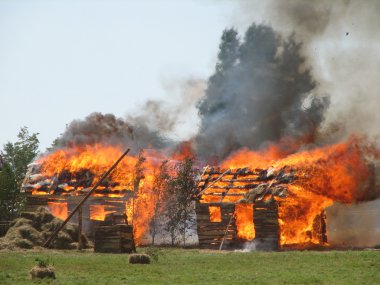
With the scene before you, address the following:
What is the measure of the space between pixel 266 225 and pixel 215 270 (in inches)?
544

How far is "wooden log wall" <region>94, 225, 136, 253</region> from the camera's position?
33.5 metres

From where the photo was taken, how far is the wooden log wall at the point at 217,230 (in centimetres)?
3783

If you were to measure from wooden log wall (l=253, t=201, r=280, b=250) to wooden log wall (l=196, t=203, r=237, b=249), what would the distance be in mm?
2208

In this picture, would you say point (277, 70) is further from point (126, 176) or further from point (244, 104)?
point (126, 176)

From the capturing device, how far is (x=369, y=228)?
41.3 m

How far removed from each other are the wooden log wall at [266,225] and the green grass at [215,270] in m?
6.38

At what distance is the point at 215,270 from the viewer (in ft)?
73.2

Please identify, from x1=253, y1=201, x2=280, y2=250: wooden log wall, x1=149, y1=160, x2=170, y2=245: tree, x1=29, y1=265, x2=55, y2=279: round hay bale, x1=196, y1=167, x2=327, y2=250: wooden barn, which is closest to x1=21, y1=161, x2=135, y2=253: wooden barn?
x1=149, y1=160, x2=170, y2=245: tree

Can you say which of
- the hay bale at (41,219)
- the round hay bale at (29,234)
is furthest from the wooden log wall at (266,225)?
the round hay bale at (29,234)

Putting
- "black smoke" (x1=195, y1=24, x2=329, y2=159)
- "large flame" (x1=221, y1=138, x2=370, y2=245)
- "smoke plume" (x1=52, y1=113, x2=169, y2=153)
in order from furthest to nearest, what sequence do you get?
1. "black smoke" (x1=195, y1=24, x2=329, y2=159)
2. "smoke plume" (x1=52, y1=113, x2=169, y2=153)
3. "large flame" (x1=221, y1=138, x2=370, y2=245)

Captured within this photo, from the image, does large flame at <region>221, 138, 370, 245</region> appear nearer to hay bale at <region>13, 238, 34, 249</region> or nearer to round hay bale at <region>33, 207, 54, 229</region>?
round hay bale at <region>33, 207, 54, 229</region>

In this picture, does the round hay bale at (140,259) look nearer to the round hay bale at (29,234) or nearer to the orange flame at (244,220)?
the round hay bale at (29,234)

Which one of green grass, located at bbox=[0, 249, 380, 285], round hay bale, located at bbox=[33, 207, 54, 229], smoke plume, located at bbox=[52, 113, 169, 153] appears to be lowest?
green grass, located at bbox=[0, 249, 380, 285]

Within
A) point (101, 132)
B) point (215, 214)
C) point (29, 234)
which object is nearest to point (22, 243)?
point (29, 234)
